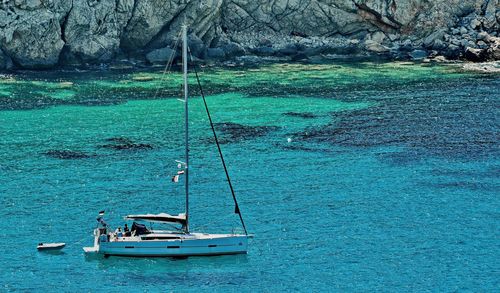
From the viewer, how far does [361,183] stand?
244 feet

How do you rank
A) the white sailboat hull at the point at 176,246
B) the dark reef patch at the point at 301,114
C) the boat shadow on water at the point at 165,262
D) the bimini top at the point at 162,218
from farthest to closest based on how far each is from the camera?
the dark reef patch at the point at 301,114, the bimini top at the point at 162,218, the white sailboat hull at the point at 176,246, the boat shadow on water at the point at 165,262

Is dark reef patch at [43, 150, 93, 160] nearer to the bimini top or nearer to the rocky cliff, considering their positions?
the bimini top

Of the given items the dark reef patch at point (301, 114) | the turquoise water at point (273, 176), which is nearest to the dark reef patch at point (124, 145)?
the turquoise water at point (273, 176)

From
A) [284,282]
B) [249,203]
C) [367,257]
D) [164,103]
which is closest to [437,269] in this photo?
[367,257]

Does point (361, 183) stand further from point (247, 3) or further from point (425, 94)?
point (247, 3)

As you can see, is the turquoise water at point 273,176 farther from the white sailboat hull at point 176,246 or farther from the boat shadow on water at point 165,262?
the white sailboat hull at point 176,246

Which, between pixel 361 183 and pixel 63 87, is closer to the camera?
pixel 361 183

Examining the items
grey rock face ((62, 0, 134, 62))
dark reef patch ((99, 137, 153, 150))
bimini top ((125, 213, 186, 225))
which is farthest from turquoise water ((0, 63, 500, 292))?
grey rock face ((62, 0, 134, 62))

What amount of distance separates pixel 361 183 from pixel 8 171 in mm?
28960

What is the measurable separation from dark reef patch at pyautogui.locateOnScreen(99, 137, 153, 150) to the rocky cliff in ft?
111

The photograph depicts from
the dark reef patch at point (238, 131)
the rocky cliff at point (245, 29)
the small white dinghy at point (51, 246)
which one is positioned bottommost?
the small white dinghy at point (51, 246)

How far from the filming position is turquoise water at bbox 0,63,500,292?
2275 inches

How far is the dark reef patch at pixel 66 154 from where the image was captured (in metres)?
81.4

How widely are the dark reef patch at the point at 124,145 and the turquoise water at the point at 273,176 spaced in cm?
39
